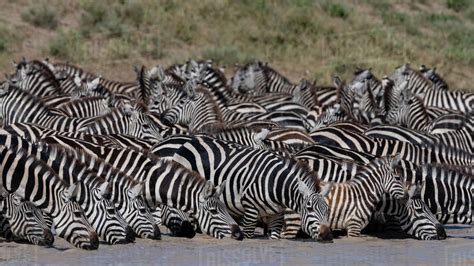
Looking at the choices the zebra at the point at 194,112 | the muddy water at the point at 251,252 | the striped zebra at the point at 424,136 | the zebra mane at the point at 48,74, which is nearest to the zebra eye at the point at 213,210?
the muddy water at the point at 251,252

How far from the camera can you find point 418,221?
1262cm

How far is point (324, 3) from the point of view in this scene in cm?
3662

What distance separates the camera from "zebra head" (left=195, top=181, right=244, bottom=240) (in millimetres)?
11797

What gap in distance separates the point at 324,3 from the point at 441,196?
77.6ft

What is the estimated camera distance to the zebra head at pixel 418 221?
1259cm

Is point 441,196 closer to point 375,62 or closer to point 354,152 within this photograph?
point 354,152

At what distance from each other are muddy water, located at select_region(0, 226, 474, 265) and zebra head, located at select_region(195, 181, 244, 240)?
8 cm

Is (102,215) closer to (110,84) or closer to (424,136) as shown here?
(424,136)

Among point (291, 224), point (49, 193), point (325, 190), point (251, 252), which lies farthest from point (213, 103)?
point (49, 193)

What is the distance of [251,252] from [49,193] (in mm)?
1816

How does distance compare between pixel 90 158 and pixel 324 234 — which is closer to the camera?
pixel 324 234

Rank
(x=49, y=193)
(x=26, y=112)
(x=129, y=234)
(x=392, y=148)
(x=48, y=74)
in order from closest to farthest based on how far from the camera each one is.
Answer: (x=49, y=193) < (x=129, y=234) < (x=392, y=148) < (x=26, y=112) < (x=48, y=74)

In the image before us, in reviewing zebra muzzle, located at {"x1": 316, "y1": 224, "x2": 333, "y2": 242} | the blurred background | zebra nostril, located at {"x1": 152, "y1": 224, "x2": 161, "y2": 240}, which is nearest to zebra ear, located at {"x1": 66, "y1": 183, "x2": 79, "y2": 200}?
zebra nostril, located at {"x1": 152, "y1": 224, "x2": 161, "y2": 240}

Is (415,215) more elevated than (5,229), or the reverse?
(415,215)
